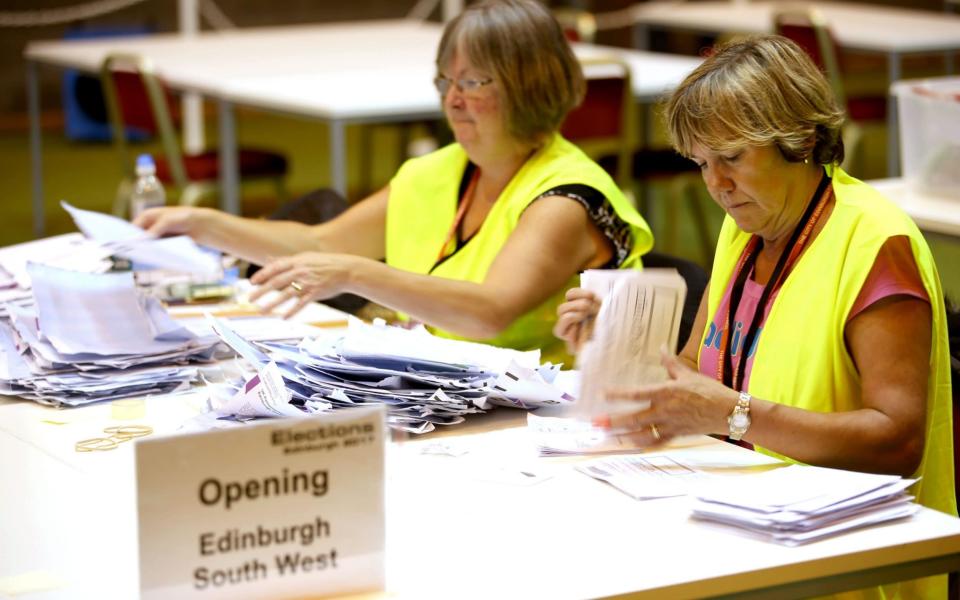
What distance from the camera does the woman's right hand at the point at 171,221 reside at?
2.80 metres

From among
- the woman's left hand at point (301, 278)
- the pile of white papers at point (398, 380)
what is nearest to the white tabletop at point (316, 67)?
the woman's left hand at point (301, 278)

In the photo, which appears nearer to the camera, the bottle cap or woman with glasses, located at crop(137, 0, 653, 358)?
woman with glasses, located at crop(137, 0, 653, 358)

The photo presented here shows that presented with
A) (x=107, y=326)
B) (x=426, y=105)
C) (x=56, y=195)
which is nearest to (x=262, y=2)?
(x=56, y=195)

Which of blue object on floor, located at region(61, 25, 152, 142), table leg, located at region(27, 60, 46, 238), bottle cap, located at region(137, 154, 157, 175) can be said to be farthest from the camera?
blue object on floor, located at region(61, 25, 152, 142)

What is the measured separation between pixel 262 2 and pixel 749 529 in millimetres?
8628

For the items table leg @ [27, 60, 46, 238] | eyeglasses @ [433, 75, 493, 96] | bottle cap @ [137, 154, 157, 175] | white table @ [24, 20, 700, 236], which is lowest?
table leg @ [27, 60, 46, 238]

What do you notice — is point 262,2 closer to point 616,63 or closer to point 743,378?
point 616,63

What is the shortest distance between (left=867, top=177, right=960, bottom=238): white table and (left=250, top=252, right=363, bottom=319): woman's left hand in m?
1.64

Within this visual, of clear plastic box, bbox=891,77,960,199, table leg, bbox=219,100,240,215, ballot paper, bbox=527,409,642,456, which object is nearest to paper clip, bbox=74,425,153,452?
ballot paper, bbox=527,409,642,456

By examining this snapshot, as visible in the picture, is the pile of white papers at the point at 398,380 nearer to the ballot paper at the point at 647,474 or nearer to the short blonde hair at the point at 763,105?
the ballot paper at the point at 647,474

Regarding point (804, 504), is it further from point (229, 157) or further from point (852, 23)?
point (852, 23)

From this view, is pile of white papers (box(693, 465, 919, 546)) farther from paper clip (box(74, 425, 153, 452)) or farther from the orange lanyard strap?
the orange lanyard strap

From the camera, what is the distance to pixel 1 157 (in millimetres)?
8484

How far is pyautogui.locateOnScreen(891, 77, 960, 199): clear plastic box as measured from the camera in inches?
138
